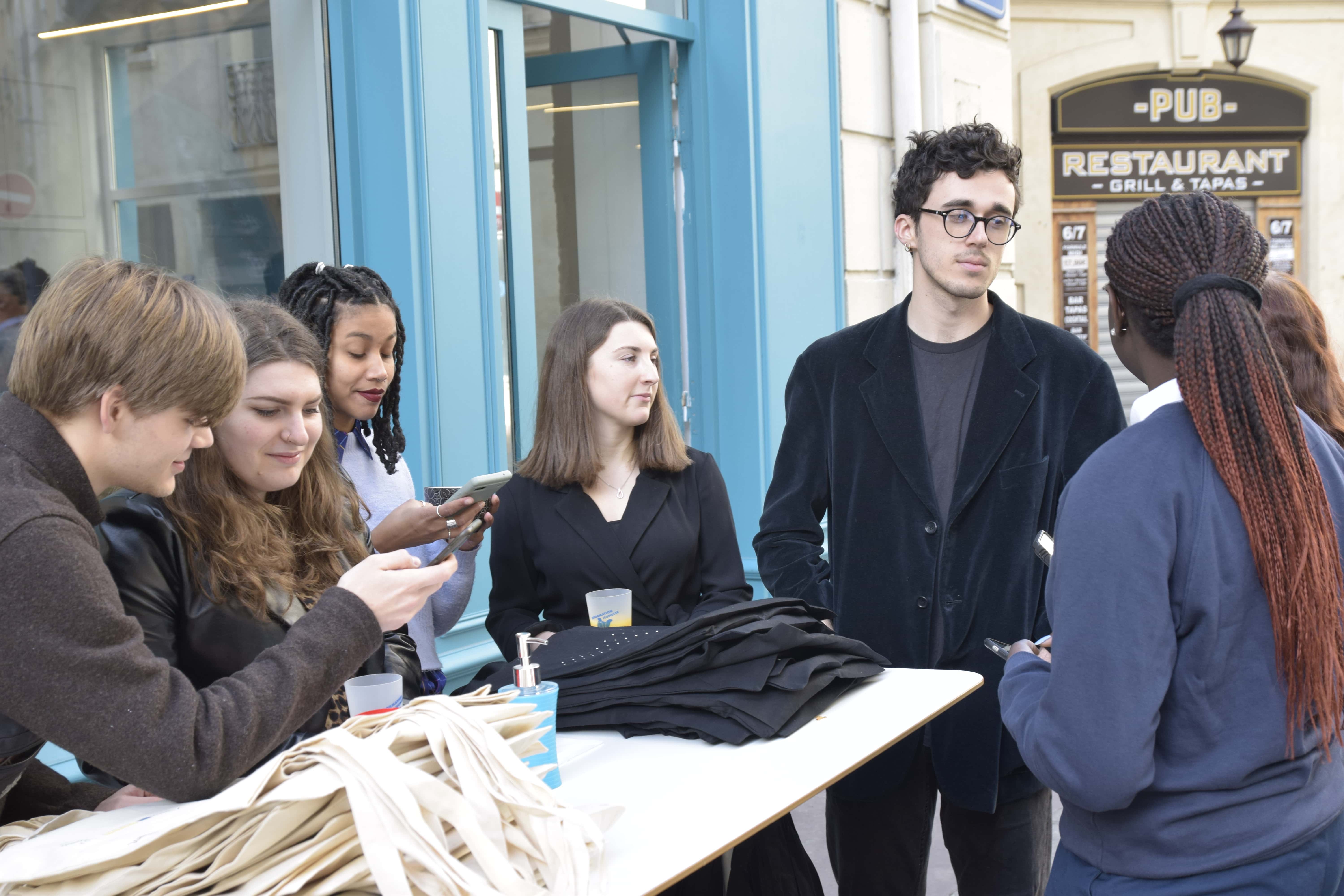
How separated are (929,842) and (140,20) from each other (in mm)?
2840

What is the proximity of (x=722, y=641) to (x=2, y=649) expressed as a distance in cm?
105

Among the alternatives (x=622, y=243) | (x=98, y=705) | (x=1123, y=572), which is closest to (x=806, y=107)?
(x=622, y=243)

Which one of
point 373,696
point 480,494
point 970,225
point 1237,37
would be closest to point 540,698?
point 373,696

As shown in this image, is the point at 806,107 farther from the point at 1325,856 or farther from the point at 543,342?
the point at 1325,856

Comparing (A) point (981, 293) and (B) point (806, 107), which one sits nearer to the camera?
(A) point (981, 293)

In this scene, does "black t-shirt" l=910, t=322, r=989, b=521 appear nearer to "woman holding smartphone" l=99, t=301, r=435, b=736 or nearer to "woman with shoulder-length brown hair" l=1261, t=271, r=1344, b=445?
"woman with shoulder-length brown hair" l=1261, t=271, r=1344, b=445

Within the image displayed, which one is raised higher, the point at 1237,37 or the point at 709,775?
the point at 1237,37

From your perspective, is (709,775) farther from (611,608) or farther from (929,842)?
(929,842)

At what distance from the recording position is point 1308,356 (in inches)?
99.7

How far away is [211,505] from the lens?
181 cm

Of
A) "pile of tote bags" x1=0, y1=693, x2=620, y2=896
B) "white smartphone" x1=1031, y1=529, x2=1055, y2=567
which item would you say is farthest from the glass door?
"pile of tote bags" x1=0, y1=693, x2=620, y2=896

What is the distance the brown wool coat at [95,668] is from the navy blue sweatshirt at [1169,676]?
3.04 ft

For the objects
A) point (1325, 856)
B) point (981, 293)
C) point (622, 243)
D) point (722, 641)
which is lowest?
point (1325, 856)

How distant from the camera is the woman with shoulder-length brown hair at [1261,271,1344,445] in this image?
250 cm
